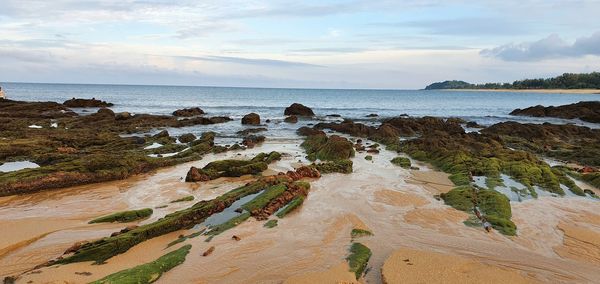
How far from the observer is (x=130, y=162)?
16.7 m

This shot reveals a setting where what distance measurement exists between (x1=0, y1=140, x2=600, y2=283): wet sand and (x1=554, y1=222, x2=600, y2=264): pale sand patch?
0.10 m

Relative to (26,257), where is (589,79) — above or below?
above

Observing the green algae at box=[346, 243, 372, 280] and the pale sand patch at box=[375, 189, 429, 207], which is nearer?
the green algae at box=[346, 243, 372, 280]

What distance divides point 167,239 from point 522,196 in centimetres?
1108

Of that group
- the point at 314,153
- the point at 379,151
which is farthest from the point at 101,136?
the point at 379,151

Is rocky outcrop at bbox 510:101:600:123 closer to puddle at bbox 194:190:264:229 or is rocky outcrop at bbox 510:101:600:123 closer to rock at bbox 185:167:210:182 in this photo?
rock at bbox 185:167:210:182

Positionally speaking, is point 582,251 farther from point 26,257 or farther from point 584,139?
point 584,139

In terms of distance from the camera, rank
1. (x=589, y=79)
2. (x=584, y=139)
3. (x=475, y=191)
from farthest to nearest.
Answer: (x=589, y=79)
(x=584, y=139)
(x=475, y=191)

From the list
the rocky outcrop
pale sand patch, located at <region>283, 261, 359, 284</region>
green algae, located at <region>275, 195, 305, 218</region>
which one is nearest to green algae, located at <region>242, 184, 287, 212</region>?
green algae, located at <region>275, 195, 305, 218</region>

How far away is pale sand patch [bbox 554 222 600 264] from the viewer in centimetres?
903

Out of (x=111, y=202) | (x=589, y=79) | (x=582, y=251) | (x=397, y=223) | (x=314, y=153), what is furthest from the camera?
(x=589, y=79)

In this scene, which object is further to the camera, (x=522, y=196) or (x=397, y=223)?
(x=522, y=196)

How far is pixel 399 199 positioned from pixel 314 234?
423cm

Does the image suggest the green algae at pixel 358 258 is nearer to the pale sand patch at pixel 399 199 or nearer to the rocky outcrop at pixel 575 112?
the pale sand patch at pixel 399 199
